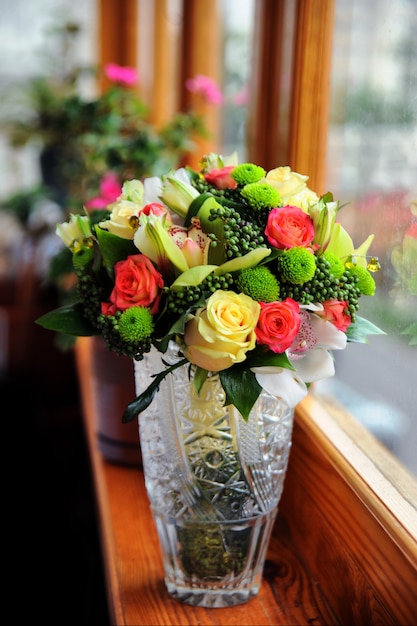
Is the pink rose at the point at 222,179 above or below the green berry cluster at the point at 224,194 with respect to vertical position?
above

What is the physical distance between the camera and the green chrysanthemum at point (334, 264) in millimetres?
722

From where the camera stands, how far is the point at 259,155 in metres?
1.29

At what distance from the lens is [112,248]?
75 cm

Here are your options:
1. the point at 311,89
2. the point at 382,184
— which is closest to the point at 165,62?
the point at 311,89

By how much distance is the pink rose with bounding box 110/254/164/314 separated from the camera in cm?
71

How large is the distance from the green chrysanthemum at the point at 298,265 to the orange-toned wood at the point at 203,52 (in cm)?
153

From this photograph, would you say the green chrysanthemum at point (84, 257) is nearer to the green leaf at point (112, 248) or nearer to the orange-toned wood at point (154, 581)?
the green leaf at point (112, 248)

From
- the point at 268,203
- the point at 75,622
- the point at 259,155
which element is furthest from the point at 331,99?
the point at 75,622

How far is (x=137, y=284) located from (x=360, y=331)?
0.25m

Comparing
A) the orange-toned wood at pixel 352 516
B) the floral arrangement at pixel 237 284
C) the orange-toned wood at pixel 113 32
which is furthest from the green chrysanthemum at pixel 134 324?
the orange-toned wood at pixel 113 32

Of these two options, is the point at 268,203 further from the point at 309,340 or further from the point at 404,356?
the point at 404,356

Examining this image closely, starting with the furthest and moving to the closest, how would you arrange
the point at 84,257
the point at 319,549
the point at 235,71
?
the point at 235,71
the point at 319,549
the point at 84,257

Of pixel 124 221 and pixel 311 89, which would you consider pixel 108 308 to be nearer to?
pixel 124 221

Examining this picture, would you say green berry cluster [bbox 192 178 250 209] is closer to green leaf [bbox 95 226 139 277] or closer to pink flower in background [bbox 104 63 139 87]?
green leaf [bbox 95 226 139 277]
